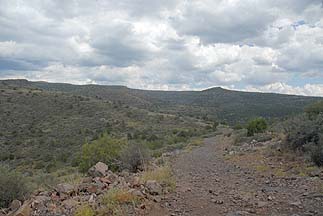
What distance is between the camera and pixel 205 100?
138000 mm

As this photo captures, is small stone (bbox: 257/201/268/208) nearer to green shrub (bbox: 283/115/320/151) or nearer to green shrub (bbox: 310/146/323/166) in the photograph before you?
green shrub (bbox: 310/146/323/166)

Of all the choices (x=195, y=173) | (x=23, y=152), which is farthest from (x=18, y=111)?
(x=195, y=173)

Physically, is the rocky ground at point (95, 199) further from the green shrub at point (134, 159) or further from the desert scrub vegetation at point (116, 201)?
the green shrub at point (134, 159)

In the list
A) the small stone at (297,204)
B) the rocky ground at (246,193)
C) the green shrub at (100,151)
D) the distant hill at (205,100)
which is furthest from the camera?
the distant hill at (205,100)

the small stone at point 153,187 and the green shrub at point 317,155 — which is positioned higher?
the green shrub at point 317,155

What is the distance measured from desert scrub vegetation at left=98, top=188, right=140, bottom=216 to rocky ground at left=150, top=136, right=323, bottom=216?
0.60m

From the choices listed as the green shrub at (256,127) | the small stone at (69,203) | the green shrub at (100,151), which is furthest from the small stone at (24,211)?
the green shrub at (256,127)

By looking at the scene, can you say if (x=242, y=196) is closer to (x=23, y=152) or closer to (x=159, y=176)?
(x=159, y=176)

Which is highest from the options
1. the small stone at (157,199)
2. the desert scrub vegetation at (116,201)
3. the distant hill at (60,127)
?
the desert scrub vegetation at (116,201)

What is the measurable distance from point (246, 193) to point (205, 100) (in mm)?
128137

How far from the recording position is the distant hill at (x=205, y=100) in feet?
337

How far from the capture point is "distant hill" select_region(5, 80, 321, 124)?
10271 cm

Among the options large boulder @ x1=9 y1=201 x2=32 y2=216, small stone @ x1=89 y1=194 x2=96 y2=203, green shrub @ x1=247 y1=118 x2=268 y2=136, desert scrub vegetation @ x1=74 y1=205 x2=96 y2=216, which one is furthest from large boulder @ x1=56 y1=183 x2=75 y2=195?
green shrub @ x1=247 y1=118 x2=268 y2=136

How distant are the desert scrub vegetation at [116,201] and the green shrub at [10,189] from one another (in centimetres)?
446
